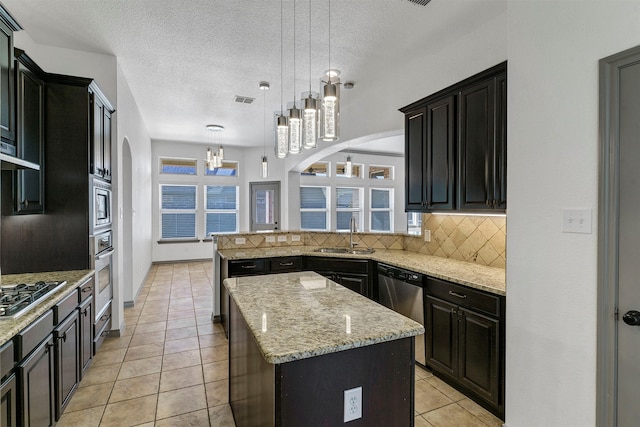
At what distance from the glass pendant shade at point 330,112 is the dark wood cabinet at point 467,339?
5.05 ft

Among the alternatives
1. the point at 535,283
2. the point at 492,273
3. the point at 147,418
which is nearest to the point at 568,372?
the point at 535,283

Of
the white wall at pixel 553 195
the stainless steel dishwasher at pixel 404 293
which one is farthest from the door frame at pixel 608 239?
the stainless steel dishwasher at pixel 404 293

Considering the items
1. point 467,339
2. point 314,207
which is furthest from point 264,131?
point 467,339

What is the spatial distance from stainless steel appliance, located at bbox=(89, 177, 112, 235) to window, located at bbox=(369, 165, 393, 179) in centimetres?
704

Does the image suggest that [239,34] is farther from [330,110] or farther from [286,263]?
[286,263]

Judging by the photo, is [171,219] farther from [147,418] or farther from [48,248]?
[147,418]

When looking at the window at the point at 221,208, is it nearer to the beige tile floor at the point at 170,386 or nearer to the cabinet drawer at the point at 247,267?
the beige tile floor at the point at 170,386

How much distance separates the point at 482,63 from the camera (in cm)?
287

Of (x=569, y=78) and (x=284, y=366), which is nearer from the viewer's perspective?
(x=284, y=366)

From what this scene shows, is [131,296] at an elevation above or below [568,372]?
below

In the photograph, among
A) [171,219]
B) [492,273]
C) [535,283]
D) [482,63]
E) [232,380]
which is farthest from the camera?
[171,219]

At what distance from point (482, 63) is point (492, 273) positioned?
180cm

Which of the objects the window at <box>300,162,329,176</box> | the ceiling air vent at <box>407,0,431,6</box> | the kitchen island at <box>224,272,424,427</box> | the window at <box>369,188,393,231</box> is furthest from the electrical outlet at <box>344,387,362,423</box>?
the window at <box>369,188,393,231</box>

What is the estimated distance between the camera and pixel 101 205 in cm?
315
